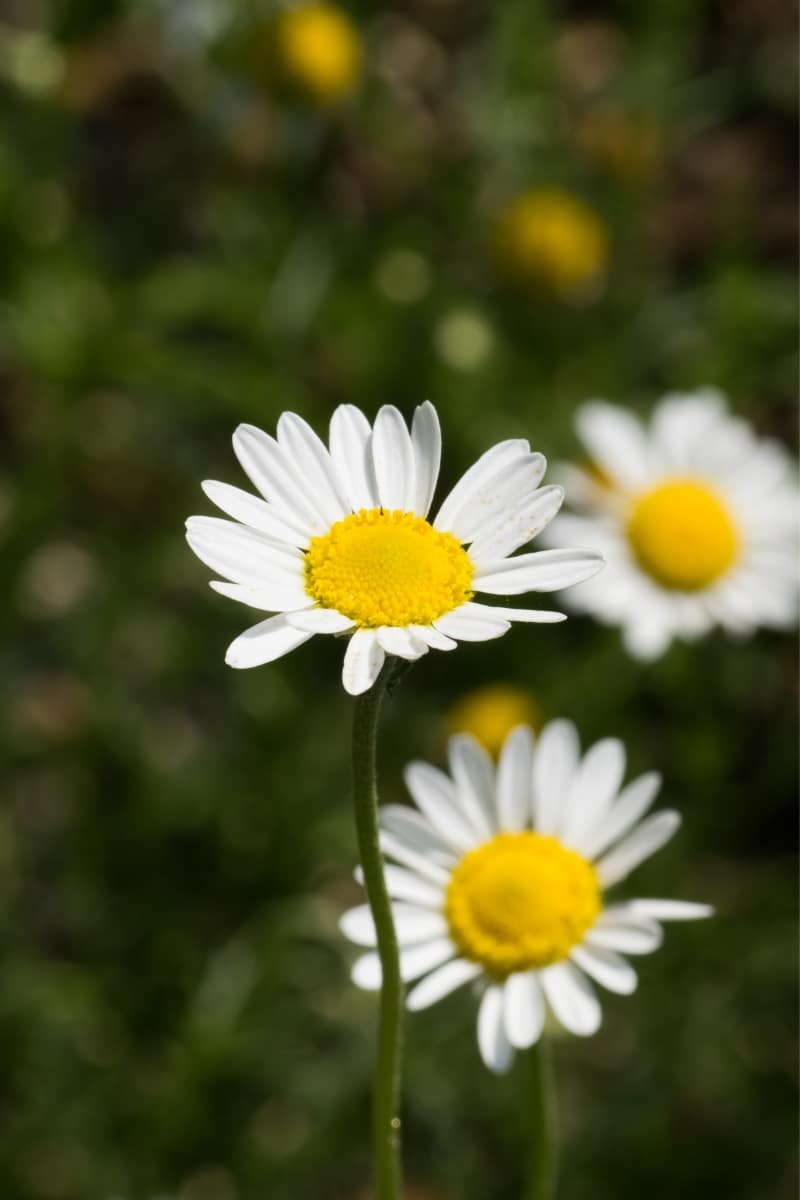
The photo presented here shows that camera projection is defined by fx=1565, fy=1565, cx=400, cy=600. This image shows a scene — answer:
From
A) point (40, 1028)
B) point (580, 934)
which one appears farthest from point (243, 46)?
point (580, 934)

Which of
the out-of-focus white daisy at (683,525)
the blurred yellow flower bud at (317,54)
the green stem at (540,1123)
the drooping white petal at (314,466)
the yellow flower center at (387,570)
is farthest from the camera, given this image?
the blurred yellow flower bud at (317,54)

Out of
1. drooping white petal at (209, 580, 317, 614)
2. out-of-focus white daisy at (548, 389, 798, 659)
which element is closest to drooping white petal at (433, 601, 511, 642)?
drooping white petal at (209, 580, 317, 614)

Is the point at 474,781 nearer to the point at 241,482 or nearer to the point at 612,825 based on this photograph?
the point at 612,825

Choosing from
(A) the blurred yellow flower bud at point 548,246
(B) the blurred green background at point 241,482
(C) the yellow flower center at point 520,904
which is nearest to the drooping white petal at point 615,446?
(B) the blurred green background at point 241,482

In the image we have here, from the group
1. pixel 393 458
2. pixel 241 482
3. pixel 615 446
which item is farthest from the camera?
pixel 241 482

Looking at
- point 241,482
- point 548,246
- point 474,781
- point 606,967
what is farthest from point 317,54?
point 606,967

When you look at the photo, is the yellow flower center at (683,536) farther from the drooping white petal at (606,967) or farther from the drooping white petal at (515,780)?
the drooping white petal at (606,967)
